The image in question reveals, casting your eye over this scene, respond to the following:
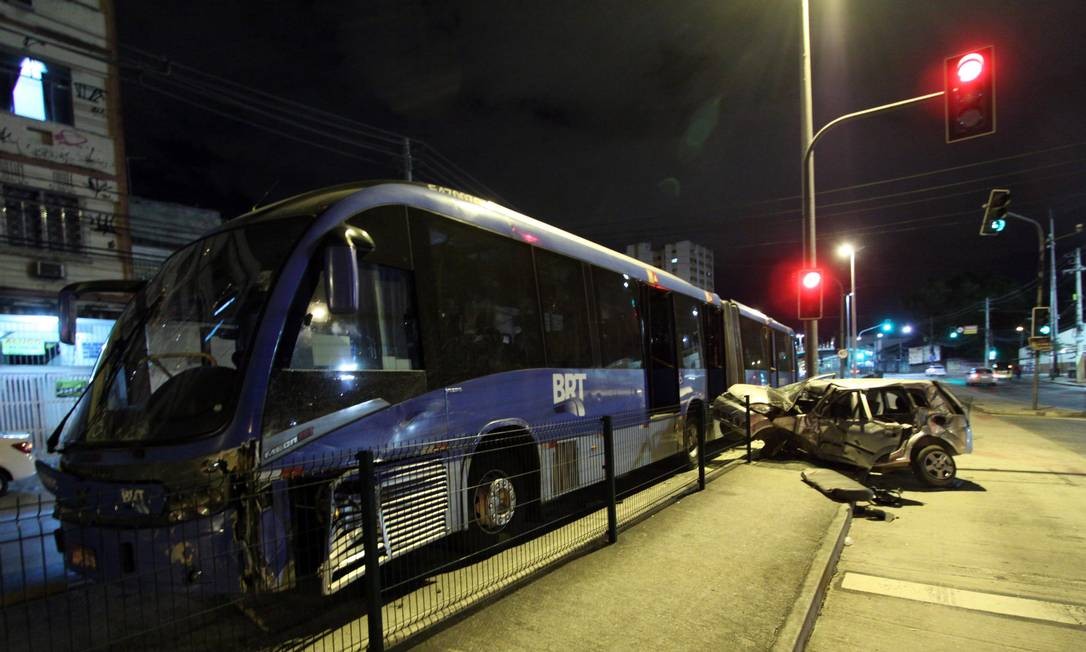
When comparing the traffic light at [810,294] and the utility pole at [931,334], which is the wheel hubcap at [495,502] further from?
the utility pole at [931,334]

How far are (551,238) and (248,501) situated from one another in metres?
4.53

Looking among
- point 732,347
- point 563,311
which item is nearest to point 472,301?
point 563,311

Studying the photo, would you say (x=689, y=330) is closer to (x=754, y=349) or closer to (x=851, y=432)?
(x=851, y=432)

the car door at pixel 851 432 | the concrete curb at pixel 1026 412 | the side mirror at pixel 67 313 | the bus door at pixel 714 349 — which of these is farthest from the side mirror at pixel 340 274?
the concrete curb at pixel 1026 412

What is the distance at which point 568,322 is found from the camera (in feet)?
23.4

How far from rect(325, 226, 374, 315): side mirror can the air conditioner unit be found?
16.6 metres

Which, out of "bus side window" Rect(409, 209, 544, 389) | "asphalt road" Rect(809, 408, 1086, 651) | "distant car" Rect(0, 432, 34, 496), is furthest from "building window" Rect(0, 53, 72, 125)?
"asphalt road" Rect(809, 408, 1086, 651)

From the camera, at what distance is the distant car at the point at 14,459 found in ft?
31.4

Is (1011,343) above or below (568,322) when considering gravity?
below

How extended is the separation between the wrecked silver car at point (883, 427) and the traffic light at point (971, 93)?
13.6 ft

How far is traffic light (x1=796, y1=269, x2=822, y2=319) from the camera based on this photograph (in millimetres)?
12742

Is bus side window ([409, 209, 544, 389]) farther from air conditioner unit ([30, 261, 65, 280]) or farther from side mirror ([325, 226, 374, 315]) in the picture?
air conditioner unit ([30, 261, 65, 280])

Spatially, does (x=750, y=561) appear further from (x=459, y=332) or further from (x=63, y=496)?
(x=63, y=496)

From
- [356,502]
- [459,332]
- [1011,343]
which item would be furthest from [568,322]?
[1011,343]
